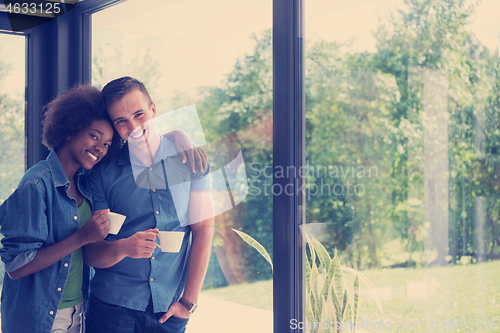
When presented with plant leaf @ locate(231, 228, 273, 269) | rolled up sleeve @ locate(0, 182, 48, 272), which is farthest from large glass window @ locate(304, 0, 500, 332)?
rolled up sleeve @ locate(0, 182, 48, 272)

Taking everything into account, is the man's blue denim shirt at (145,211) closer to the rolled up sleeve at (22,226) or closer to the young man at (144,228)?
the young man at (144,228)

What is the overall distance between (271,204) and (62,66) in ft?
5.46

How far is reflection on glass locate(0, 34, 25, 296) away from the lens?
2.39 metres

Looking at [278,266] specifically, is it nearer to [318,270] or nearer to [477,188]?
[318,270]

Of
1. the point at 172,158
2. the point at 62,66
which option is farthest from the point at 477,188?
the point at 62,66

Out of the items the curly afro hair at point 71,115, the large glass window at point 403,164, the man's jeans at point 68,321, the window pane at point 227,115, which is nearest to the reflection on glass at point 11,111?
the window pane at point 227,115

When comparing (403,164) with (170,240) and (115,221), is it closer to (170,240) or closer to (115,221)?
(170,240)

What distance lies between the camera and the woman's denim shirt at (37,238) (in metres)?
1.38

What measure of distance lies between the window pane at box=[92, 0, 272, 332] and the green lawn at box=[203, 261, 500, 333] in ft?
1.41

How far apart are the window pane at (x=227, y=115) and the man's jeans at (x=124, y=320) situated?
287 millimetres

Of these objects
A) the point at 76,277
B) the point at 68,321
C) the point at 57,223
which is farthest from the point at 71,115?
the point at 68,321

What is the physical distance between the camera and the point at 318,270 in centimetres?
145

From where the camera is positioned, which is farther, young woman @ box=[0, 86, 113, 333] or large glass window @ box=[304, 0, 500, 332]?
young woman @ box=[0, 86, 113, 333]

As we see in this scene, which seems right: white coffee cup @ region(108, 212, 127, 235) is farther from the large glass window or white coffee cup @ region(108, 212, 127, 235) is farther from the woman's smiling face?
the large glass window
